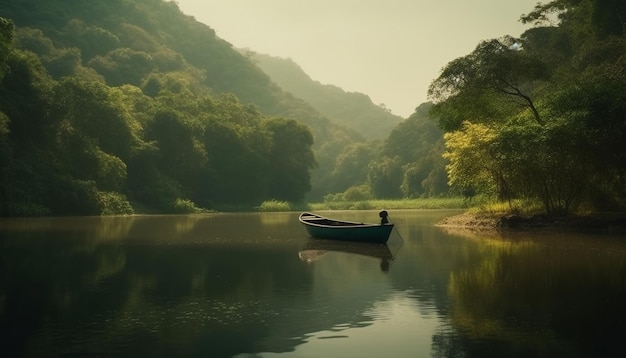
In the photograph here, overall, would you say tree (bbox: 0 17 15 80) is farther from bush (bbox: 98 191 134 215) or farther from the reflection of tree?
the reflection of tree

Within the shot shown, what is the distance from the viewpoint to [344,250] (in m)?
26.3

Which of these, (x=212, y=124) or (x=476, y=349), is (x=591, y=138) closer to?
(x=476, y=349)

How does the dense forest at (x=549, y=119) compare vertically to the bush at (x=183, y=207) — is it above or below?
above

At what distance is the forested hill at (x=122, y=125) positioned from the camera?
56531mm

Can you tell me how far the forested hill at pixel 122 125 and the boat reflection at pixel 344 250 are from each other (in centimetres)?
2851

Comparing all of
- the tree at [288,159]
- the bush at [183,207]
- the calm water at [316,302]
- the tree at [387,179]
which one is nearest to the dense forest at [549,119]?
the calm water at [316,302]

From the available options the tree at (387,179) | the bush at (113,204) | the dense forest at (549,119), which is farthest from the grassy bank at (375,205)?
the dense forest at (549,119)

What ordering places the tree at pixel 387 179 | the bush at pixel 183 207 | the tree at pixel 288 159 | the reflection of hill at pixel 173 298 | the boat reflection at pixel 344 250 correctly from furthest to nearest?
the tree at pixel 387 179 → the tree at pixel 288 159 → the bush at pixel 183 207 → the boat reflection at pixel 344 250 → the reflection of hill at pixel 173 298

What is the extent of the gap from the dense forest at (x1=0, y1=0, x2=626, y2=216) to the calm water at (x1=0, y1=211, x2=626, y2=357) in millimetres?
11022

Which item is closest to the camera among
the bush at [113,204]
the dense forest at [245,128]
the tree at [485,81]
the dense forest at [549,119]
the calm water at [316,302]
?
the calm water at [316,302]

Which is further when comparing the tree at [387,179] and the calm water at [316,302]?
the tree at [387,179]

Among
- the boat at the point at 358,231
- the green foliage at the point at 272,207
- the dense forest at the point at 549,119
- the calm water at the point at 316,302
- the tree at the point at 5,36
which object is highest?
the tree at the point at 5,36

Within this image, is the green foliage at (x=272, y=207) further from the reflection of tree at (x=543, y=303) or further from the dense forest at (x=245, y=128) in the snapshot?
the reflection of tree at (x=543, y=303)

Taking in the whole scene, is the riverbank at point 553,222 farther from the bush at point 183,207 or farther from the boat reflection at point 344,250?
the bush at point 183,207
